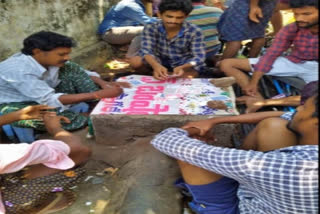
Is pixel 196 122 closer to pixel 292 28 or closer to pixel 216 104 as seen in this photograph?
pixel 216 104

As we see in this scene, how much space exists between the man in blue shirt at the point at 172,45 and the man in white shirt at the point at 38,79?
2.40ft

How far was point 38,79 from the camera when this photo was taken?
264 cm

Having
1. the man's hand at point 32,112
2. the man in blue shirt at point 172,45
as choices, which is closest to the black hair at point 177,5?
the man in blue shirt at point 172,45

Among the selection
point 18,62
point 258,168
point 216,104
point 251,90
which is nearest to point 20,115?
point 18,62

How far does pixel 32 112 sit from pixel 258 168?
168 centimetres

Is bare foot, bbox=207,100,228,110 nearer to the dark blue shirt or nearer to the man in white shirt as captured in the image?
the man in white shirt

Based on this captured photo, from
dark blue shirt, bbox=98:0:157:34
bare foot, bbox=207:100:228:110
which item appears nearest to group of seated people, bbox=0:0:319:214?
bare foot, bbox=207:100:228:110

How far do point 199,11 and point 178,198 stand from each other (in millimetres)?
2632

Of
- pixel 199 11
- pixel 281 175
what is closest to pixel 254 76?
pixel 199 11

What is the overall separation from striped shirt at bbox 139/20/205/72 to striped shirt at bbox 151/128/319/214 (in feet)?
5.94

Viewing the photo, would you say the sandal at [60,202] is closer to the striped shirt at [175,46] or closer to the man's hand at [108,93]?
the man's hand at [108,93]

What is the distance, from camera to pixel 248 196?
173 cm

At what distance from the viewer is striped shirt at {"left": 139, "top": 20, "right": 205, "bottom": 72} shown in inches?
131

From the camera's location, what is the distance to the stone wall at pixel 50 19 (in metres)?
3.42
